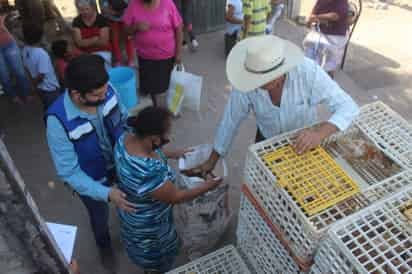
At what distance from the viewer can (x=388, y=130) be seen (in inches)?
77.9

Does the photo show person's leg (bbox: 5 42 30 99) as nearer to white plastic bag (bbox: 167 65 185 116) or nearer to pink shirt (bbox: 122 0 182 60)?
pink shirt (bbox: 122 0 182 60)

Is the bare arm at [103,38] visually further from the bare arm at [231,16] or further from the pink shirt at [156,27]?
the bare arm at [231,16]

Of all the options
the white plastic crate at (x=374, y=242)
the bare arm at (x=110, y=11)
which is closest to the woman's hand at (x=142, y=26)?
the bare arm at (x=110, y=11)

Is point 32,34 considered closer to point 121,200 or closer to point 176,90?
point 176,90

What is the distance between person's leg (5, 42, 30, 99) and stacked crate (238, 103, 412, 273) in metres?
3.62

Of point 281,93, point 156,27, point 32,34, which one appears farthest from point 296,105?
point 32,34

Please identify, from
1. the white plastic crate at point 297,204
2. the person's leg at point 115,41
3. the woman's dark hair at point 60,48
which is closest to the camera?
the white plastic crate at point 297,204

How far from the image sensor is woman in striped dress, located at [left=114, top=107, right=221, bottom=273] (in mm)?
1916

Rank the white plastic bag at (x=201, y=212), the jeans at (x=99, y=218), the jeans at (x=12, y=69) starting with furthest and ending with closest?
the jeans at (x=12, y=69)
the jeans at (x=99, y=218)
the white plastic bag at (x=201, y=212)

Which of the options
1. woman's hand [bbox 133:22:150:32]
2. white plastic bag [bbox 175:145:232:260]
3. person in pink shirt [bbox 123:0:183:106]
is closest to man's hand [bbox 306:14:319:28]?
person in pink shirt [bbox 123:0:183:106]

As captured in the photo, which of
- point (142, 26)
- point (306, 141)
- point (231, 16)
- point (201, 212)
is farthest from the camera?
point (231, 16)

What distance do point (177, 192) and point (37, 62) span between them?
265 centimetres

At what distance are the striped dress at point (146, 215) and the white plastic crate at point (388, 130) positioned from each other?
1.21m

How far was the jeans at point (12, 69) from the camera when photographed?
418cm
